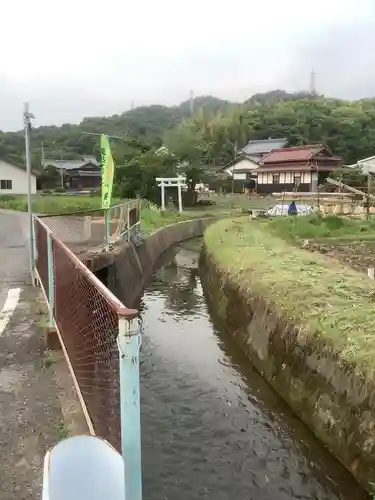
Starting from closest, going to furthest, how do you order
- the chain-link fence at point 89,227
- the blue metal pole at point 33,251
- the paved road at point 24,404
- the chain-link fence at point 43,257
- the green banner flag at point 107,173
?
the paved road at point 24,404 → the chain-link fence at point 43,257 → the blue metal pole at point 33,251 → the chain-link fence at point 89,227 → the green banner flag at point 107,173

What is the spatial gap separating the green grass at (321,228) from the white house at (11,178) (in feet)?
109

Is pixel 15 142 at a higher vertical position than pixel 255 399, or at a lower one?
higher

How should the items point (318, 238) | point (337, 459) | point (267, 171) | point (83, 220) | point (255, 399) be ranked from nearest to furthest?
point (337, 459) → point (255, 399) → point (83, 220) → point (318, 238) → point (267, 171)

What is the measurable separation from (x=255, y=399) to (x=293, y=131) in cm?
6419

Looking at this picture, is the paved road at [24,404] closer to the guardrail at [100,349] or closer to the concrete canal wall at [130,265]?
the guardrail at [100,349]

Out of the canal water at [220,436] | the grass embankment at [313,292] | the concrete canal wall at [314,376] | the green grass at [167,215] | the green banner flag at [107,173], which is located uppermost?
the green banner flag at [107,173]

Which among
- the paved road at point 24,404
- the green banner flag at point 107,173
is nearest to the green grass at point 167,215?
the green banner flag at point 107,173

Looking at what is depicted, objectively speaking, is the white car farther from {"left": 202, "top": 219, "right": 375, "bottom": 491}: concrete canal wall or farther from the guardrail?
the guardrail

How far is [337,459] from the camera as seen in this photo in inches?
245

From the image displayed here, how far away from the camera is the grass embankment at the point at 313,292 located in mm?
6680

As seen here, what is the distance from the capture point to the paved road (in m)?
4.14

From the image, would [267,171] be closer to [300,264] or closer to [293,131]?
[293,131]

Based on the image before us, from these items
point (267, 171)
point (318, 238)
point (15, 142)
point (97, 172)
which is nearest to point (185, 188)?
point (267, 171)

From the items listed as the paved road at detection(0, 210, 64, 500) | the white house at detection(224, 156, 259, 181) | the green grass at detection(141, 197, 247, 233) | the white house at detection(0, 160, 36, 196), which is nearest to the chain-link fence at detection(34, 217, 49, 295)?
the paved road at detection(0, 210, 64, 500)
